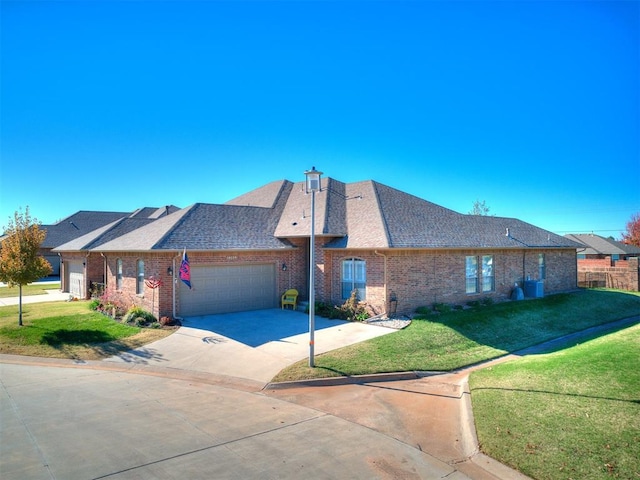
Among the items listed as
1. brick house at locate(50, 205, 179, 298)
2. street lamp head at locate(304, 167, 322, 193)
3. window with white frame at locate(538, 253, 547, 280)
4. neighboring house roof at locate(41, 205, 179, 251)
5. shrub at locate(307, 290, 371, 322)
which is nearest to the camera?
street lamp head at locate(304, 167, 322, 193)

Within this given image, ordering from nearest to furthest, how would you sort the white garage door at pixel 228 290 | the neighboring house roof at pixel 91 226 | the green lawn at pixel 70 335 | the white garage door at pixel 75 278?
the green lawn at pixel 70 335 < the white garage door at pixel 228 290 < the white garage door at pixel 75 278 < the neighboring house roof at pixel 91 226

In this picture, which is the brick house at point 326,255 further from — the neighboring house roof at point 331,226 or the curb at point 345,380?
the curb at point 345,380

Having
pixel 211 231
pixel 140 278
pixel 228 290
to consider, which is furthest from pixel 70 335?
pixel 211 231

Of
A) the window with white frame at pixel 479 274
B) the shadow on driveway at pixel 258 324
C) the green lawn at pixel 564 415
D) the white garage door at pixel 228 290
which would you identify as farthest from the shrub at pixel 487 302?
the white garage door at pixel 228 290

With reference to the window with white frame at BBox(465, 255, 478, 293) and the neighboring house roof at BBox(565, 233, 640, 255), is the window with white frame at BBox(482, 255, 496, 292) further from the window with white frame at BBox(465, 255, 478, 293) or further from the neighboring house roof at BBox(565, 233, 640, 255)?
the neighboring house roof at BBox(565, 233, 640, 255)

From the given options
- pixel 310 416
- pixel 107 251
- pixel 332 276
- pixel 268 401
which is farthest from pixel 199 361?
pixel 107 251

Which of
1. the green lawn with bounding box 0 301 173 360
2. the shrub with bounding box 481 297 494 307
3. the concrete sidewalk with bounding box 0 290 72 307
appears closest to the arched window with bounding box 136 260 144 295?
the green lawn with bounding box 0 301 173 360
